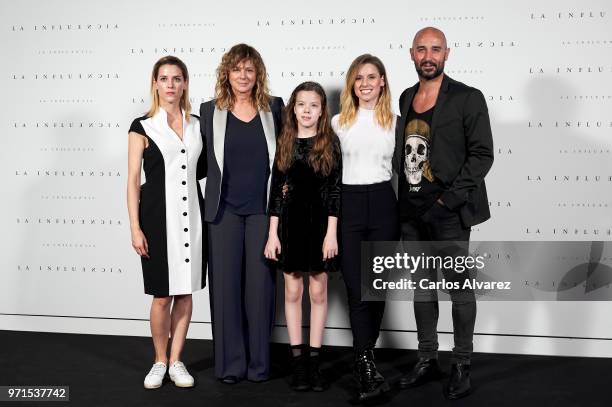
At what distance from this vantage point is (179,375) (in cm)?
315

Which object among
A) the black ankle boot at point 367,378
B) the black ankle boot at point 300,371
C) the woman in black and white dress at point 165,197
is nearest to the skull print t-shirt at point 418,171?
the black ankle boot at point 367,378

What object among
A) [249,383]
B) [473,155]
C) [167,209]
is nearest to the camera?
[473,155]

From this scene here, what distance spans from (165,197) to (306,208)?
0.66m

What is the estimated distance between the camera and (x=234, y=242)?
10.4ft

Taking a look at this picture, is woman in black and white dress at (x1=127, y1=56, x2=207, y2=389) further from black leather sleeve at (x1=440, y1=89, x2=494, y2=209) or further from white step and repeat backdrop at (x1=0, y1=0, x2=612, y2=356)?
black leather sleeve at (x1=440, y1=89, x2=494, y2=209)

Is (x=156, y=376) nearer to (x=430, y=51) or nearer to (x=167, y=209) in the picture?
(x=167, y=209)

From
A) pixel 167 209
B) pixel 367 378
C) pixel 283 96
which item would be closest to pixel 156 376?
pixel 167 209

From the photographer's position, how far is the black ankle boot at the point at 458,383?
297cm

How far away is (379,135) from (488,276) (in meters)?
1.25

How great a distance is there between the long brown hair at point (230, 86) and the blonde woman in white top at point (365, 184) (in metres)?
0.40

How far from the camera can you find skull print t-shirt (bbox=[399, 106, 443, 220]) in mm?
3018

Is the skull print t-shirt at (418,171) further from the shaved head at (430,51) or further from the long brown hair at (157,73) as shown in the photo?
the long brown hair at (157,73)

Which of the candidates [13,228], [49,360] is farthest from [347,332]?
[13,228]

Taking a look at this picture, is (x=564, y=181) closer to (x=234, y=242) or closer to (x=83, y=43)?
(x=234, y=242)
